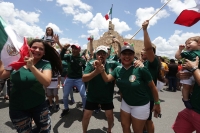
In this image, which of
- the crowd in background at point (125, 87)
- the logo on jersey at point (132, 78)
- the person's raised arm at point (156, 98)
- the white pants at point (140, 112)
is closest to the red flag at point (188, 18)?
the crowd in background at point (125, 87)

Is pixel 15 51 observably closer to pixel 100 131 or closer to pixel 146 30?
pixel 146 30

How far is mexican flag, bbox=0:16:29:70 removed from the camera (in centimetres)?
188

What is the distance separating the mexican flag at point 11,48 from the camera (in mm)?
1882

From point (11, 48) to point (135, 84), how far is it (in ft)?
5.78

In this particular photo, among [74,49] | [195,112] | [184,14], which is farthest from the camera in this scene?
[74,49]

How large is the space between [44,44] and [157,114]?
2.07m

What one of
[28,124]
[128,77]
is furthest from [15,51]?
[128,77]

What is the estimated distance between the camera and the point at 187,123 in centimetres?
209

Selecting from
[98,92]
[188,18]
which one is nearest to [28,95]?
[98,92]

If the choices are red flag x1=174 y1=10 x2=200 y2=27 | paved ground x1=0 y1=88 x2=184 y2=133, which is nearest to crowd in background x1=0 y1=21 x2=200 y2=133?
red flag x1=174 y1=10 x2=200 y2=27

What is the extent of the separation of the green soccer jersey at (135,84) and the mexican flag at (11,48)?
1.39 m

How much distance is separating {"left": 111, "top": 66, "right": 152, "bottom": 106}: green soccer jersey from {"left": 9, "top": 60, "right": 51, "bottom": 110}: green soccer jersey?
122cm

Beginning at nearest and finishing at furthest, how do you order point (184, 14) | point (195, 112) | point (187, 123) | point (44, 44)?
point (195, 112) → point (187, 123) → point (44, 44) → point (184, 14)

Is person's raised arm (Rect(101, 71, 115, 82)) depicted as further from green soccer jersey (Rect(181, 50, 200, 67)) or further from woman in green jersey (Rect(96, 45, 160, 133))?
green soccer jersey (Rect(181, 50, 200, 67))
